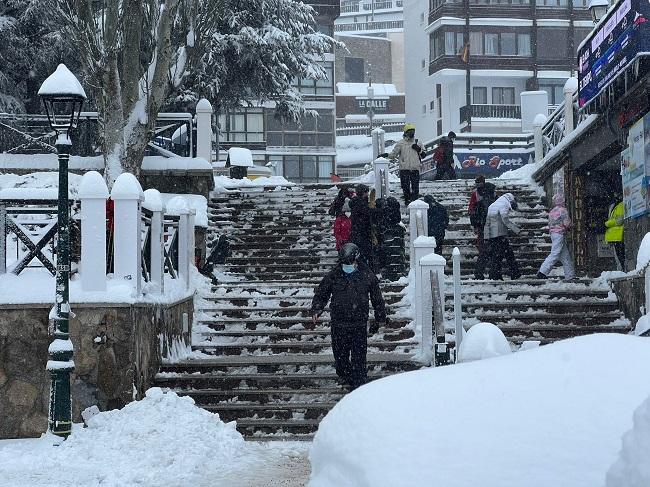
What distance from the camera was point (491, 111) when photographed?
2146 inches

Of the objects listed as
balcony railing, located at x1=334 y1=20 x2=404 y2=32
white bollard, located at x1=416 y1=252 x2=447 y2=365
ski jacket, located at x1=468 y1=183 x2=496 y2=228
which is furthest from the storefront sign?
white bollard, located at x1=416 y1=252 x2=447 y2=365

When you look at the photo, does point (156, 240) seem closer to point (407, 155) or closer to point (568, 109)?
point (407, 155)

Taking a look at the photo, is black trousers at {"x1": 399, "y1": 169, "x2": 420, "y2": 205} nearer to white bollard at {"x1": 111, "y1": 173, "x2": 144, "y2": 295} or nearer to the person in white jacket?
the person in white jacket

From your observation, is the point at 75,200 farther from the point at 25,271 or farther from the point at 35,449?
the point at 35,449

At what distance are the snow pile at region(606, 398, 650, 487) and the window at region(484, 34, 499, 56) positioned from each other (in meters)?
52.5

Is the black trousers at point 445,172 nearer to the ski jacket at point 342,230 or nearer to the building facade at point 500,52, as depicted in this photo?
the ski jacket at point 342,230

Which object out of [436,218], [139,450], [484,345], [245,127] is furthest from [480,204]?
[245,127]

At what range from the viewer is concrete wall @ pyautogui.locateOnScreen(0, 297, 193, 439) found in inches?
436

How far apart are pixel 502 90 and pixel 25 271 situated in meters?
46.3

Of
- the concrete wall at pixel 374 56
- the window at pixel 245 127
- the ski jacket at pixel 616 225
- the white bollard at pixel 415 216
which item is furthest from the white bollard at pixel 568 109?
the concrete wall at pixel 374 56

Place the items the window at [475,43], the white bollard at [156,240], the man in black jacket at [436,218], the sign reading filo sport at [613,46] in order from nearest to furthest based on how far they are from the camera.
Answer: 1. the white bollard at [156,240]
2. the sign reading filo sport at [613,46]
3. the man in black jacket at [436,218]
4. the window at [475,43]

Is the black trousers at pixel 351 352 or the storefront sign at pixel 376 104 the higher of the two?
the storefront sign at pixel 376 104

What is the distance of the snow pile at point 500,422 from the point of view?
4.12 m

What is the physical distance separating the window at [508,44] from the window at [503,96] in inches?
73.9
